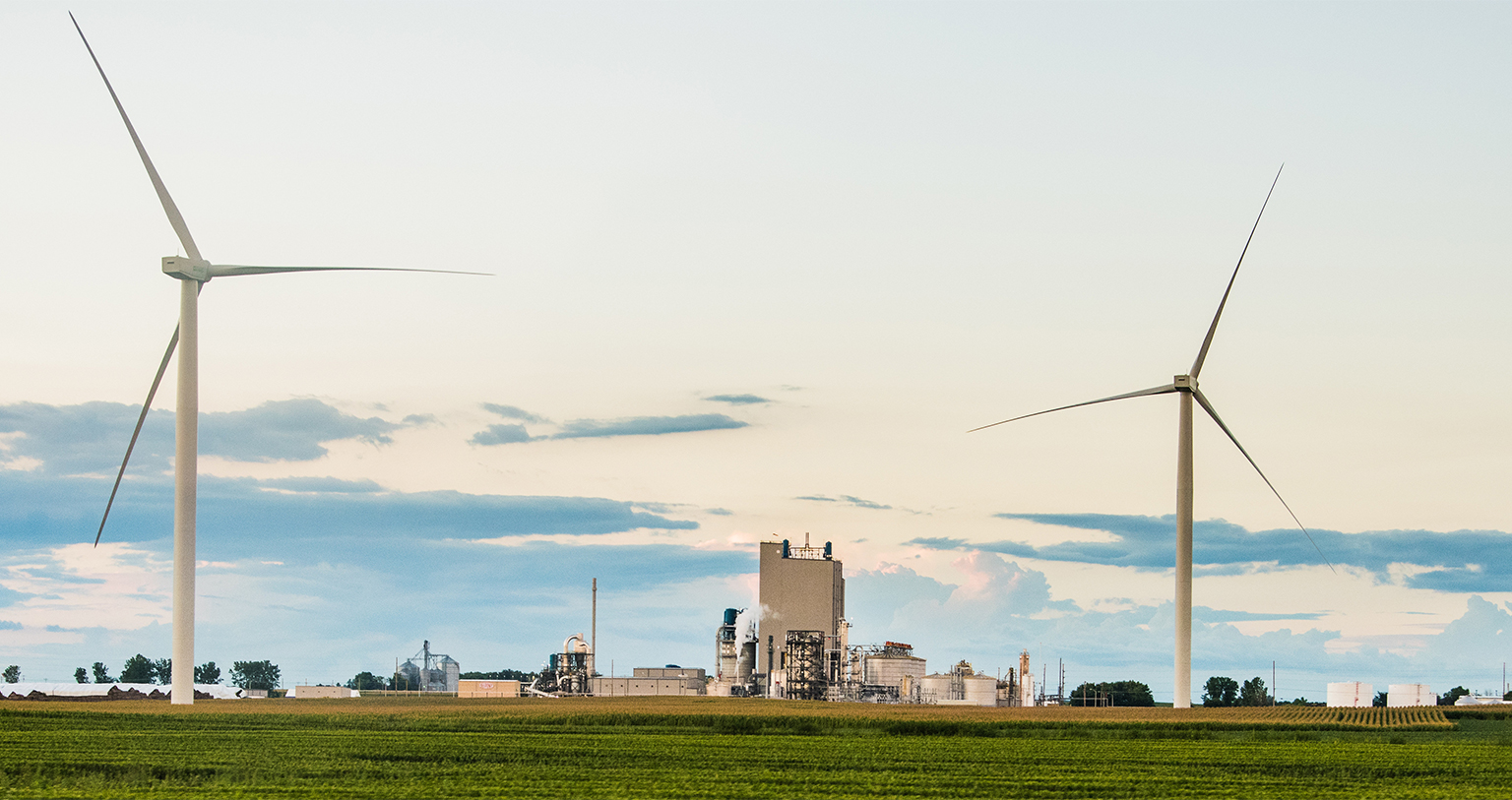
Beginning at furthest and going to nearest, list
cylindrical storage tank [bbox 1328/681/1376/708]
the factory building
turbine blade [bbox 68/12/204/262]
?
the factory building → cylindrical storage tank [bbox 1328/681/1376/708] → turbine blade [bbox 68/12/204/262]

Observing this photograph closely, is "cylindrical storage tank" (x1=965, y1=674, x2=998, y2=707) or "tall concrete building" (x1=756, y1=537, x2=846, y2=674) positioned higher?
"tall concrete building" (x1=756, y1=537, x2=846, y2=674)

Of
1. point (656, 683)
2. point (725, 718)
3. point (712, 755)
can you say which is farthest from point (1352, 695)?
point (712, 755)

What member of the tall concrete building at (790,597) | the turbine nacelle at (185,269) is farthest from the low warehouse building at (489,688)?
the turbine nacelle at (185,269)

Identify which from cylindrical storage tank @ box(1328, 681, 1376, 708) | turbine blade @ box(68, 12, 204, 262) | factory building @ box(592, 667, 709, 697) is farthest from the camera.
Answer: factory building @ box(592, 667, 709, 697)

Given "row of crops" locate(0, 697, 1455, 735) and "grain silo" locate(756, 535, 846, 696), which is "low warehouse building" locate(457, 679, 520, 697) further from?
"row of crops" locate(0, 697, 1455, 735)

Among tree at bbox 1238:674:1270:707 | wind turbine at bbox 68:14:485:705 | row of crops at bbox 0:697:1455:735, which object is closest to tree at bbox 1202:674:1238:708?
tree at bbox 1238:674:1270:707

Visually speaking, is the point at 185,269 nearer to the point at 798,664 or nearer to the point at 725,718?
the point at 725,718

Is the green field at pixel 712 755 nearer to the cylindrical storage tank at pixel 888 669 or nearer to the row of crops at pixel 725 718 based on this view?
the row of crops at pixel 725 718
